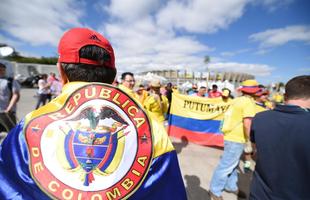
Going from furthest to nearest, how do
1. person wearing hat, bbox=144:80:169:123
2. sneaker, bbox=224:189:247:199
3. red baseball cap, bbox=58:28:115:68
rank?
person wearing hat, bbox=144:80:169:123 < sneaker, bbox=224:189:247:199 < red baseball cap, bbox=58:28:115:68

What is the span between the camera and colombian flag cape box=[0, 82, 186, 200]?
27.1 inches

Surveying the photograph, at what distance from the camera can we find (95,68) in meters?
0.84

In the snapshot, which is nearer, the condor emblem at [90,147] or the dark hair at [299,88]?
the condor emblem at [90,147]

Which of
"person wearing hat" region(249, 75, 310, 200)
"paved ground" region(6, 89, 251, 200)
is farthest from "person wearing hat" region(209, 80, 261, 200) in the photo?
"person wearing hat" region(249, 75, 310, 200)

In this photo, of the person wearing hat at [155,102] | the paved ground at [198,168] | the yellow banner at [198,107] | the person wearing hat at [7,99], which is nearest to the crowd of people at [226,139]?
the paved ground at [198,168]

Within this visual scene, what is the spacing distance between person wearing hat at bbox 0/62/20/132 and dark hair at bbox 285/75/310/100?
168 inches

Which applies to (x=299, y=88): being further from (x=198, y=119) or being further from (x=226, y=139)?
(x=198, y=119)

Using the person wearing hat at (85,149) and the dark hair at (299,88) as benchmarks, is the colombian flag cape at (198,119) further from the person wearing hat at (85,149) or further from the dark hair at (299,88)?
the person wearing hat at (85,149)

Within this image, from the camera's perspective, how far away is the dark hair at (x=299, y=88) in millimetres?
1424

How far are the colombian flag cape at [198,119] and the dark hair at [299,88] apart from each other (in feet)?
12.8

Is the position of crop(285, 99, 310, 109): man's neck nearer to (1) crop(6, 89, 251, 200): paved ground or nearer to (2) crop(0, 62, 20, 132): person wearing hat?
(1) crop(6, 89, 251, 200): paved ground

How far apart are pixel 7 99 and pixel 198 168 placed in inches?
160

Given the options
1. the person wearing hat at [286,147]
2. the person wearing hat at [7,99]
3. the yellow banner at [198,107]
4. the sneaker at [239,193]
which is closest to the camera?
the person wearing hat at [286,147]

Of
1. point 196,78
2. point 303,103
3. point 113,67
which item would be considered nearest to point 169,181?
point 113,67
